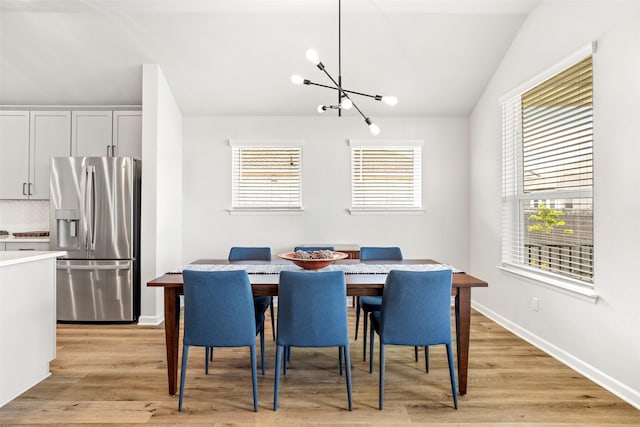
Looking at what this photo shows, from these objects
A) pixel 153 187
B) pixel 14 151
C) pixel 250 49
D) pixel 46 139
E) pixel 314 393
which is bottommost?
pixel 314 393

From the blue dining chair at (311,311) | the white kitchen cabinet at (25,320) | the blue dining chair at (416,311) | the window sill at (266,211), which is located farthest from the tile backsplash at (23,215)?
the blue dining chair at (416,311)

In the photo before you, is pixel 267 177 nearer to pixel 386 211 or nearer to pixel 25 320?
pixel 386 211

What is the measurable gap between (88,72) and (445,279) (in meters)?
4.24

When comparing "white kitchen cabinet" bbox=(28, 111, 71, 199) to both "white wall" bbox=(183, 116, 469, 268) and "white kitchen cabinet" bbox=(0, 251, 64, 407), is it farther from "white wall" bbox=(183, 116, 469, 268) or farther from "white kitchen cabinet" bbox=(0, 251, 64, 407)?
"white kitchen cabinet" bbox=(0, 251, 64, 407)

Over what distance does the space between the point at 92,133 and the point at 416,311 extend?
414cm

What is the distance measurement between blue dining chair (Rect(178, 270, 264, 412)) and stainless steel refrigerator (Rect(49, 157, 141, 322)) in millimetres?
2059

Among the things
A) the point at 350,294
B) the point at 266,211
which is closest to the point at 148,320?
the point at 266,211

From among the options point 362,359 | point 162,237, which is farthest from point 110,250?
point 362,359

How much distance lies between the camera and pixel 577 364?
2758mm

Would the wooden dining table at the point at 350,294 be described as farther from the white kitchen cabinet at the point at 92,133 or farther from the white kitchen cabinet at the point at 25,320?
the white kitchen cabinet at the point at 92,133

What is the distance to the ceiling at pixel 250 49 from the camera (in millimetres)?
3535

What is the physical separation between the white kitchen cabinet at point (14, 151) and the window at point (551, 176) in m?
5.35

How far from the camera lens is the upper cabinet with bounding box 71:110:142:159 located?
4.34 meters

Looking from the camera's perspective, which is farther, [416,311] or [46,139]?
[46,139]
